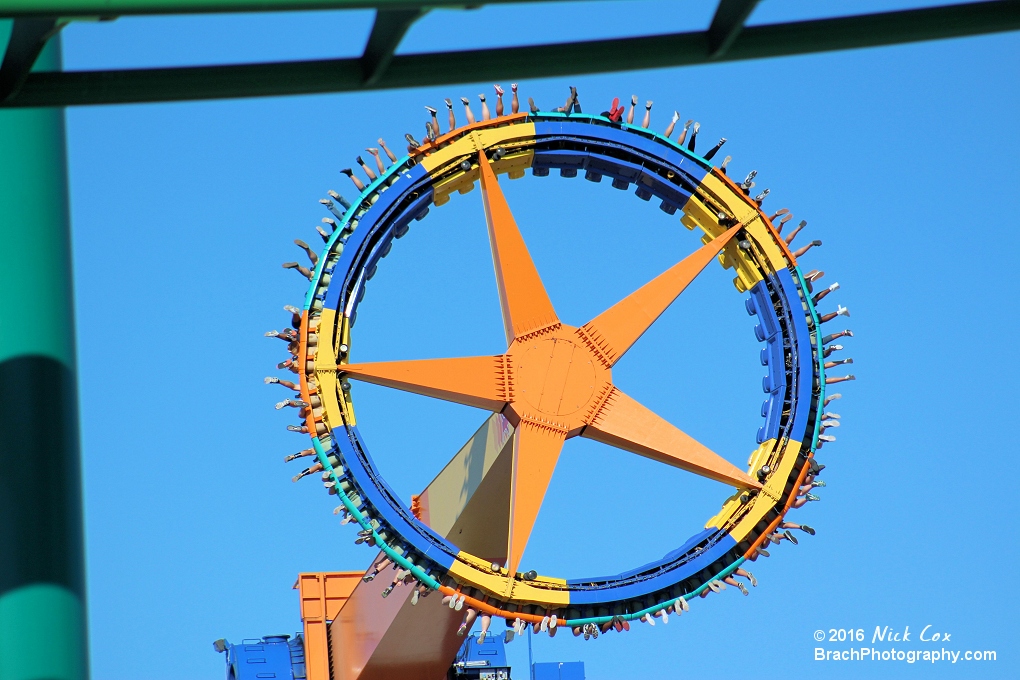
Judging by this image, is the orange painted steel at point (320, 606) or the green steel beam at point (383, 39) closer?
the green steel beam at point (383, 39)

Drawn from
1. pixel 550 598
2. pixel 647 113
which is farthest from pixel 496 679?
pixel 647 113

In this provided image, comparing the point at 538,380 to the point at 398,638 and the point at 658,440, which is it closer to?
the point at 658,440

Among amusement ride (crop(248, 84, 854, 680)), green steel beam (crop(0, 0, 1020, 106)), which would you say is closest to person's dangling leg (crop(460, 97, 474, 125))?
amusement ride (crop(248, 84, 854, 680))

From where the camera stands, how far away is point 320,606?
30.9 metres

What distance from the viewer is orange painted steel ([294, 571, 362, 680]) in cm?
3023

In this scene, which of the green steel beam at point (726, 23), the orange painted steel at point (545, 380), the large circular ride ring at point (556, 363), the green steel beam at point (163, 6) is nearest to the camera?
the green steel beam at point (163, 6)

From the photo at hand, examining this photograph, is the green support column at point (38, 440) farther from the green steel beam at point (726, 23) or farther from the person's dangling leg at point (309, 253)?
the person's dangling leg at point (309, 253)

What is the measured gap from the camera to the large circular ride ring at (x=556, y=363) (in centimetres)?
2456

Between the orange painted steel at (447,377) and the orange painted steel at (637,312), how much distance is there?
196cm

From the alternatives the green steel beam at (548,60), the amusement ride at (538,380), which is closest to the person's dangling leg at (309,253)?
the amusement ride at (538,380)

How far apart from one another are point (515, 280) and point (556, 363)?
1.60 meters

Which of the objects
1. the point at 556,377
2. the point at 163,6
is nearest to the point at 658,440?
the point at 556,377

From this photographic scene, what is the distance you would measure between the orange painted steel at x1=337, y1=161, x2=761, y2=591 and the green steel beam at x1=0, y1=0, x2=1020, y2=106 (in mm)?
15248

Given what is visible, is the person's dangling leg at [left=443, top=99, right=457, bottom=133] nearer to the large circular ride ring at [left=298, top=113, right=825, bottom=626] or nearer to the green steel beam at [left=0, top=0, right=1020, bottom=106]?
the large circular ride ring at [left=298, top=113, right=825, bottom=626]
